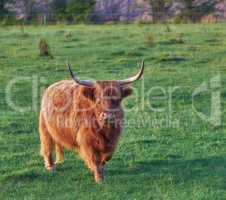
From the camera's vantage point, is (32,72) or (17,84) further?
(32,72)

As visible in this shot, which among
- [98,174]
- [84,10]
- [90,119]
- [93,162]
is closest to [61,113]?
[90,119]

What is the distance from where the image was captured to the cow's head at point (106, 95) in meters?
6.66

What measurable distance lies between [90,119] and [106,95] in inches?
14.5

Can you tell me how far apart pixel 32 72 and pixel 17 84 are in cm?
143

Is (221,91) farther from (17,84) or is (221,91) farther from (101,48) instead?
(101,48)

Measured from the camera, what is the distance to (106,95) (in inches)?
263

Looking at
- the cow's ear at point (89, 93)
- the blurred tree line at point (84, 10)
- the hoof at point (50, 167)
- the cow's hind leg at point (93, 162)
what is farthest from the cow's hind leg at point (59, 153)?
the blurred tree line at point (84, 10)

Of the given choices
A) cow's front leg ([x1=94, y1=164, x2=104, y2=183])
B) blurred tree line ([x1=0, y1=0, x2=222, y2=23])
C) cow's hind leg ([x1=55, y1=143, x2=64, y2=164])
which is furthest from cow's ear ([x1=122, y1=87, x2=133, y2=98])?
blurred tree line ([x1=0, y1=0, x2=222, y2=23])

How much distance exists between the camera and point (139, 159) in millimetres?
7559

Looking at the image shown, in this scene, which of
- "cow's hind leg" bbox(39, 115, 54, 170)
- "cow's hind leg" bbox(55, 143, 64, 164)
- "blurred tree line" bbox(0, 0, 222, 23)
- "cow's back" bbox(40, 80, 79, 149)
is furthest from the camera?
"blurred tree line" bbox(0, 0, 222, 23)

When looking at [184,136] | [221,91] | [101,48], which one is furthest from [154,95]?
[101,48]

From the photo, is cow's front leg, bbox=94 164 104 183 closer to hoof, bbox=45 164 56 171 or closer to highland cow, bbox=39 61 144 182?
highland cow, bbox=39 61 144 182

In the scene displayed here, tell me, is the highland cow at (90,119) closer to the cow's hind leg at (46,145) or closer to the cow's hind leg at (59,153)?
the cow's hind leg at (46,145)

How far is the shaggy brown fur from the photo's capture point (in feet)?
22.1
